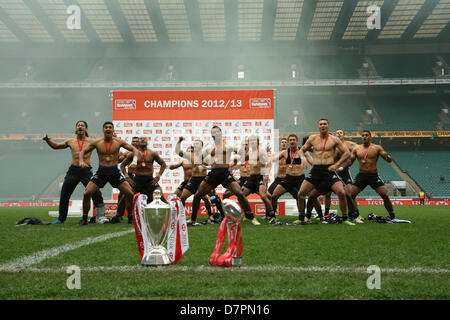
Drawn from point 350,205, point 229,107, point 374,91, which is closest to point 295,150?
point 350,205

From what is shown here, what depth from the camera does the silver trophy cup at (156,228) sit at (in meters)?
3.65

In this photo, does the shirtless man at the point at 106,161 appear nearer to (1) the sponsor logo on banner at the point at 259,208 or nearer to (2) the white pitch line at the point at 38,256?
(2) the white pitch line at the point at 38,256

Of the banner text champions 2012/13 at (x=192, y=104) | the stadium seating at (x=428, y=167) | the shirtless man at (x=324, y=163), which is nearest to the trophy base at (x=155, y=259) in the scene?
the shirtless man at (x=324, y=163)

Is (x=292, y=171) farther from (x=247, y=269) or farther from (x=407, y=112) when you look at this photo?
(x=407, y=112)

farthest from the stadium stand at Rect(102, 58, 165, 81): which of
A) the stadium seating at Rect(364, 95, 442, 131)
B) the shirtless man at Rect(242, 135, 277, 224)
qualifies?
the shirtless man at Rect(242, 135, 277, 224)

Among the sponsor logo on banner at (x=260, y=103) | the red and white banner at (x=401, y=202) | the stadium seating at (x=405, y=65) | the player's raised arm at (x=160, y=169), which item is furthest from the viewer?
the stadium seating at (x=405, y=65)

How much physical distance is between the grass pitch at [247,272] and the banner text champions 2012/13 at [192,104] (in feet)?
31.1

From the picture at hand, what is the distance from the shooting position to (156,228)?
3748 millimetres

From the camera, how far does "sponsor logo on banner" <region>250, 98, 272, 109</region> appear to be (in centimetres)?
1464

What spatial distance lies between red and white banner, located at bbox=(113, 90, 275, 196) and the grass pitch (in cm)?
904

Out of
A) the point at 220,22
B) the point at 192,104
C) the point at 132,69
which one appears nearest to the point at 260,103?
Answer: the point at 192,104
